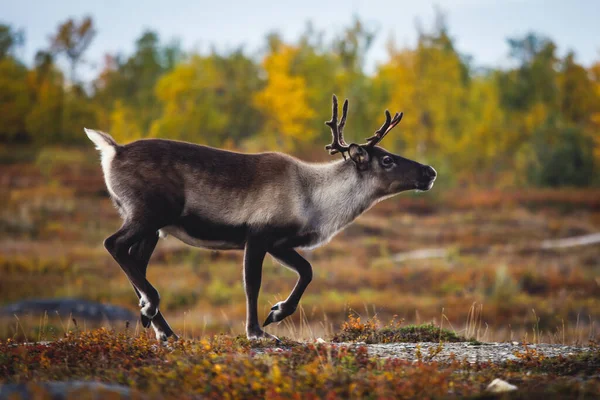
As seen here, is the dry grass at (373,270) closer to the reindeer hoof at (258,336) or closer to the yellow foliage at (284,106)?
the reindeer hoof at (258,336)

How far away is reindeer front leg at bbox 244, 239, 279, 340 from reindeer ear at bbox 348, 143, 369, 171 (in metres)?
1.64

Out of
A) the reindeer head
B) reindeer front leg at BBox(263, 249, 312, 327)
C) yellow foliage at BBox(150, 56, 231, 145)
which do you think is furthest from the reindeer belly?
yellow foliage at BBox(150, 56, 231, 145)

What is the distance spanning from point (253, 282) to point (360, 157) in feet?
6.70

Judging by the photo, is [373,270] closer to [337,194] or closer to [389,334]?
[389,334]

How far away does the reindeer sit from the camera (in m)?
7.51

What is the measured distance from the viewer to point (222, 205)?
7754 millimetres

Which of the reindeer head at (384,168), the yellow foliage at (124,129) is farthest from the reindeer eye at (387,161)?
the yellow foliage at (124,129)

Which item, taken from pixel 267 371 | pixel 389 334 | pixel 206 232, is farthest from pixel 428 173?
pixel 267 371

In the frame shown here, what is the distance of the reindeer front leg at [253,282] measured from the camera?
762 cm

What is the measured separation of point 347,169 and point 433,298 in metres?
14.8

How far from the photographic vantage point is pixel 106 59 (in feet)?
232

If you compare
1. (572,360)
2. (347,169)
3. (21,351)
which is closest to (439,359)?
(572,360)

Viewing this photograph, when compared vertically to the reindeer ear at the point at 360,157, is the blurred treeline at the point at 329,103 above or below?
above

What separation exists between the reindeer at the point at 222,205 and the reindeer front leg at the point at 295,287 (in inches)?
0.5
